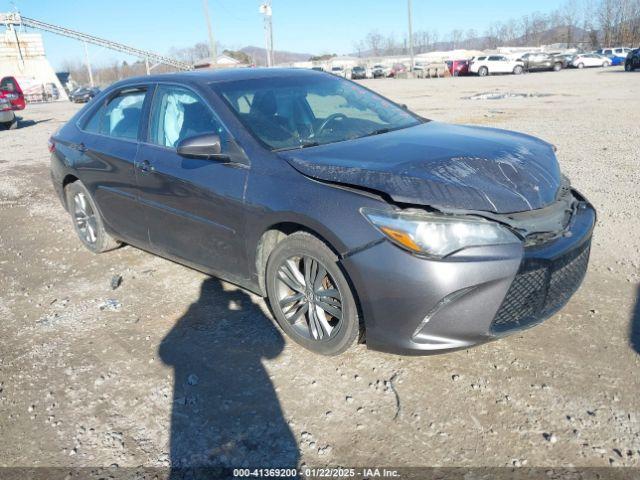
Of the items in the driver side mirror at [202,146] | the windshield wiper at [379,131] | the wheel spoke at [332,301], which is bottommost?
the wheel spoke at [332,301]

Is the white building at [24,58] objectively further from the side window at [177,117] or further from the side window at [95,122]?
the side window at [177,117]

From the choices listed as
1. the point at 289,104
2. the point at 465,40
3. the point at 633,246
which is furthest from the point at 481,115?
the point at 465,40

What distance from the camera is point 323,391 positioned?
9.28 ft

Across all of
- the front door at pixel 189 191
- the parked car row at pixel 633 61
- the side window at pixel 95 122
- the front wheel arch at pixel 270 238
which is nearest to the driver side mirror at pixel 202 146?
the front door at pixel 189 191

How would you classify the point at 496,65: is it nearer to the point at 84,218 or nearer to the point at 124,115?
the point at 84,218

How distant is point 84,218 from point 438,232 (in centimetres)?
393

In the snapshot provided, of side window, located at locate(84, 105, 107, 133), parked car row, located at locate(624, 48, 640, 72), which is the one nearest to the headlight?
side window, located at locate(84, 105, 107, 133)

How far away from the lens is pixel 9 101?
59.3 ft

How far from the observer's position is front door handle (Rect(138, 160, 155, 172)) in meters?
3.84

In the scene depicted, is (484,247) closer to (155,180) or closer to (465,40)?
(155,180)

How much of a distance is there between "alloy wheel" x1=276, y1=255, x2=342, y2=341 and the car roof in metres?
1.60

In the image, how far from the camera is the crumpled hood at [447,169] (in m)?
2.62

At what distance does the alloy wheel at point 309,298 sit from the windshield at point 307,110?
78 cm

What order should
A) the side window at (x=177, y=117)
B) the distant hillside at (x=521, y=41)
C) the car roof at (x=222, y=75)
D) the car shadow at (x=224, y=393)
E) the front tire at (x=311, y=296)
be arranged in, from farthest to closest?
the distant hillside at (x=521, y=41) < the car roof at (x=222, y=75) < the side window at (x=177, y=117) < the front tire at (x=311, y=296) < the car shadow at (x=224, y=393)
